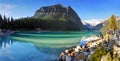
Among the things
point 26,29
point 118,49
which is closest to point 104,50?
point 118,49

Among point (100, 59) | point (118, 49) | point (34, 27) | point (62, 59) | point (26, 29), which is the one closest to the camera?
point (100, 59)

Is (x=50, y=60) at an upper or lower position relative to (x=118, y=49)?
lower

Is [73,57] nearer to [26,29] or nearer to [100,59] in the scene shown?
[100,59]

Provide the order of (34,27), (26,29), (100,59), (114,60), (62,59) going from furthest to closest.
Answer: (34,27) < (26,29) < (62,59) < (100,59) < (114,60)

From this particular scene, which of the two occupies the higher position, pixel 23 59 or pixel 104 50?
pixel 104 50

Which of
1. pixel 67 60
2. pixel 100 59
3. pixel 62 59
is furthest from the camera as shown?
pixel 62 59

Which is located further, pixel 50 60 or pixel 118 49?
pixel 50 60

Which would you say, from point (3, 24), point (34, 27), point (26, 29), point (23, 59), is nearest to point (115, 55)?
point (23, 59)

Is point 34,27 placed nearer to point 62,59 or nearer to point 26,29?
point 26,29

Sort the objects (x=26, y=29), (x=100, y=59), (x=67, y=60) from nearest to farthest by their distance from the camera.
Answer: (x=100, y=59), (x=67, y=60), (x=26, y=29)
